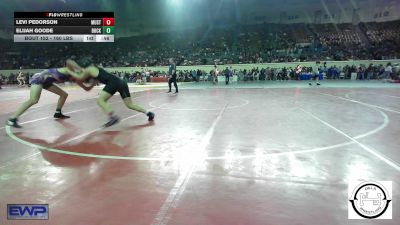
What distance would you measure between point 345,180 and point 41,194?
3705 mm

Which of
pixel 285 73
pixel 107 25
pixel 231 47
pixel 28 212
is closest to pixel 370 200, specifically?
Answer: pixel 28 212

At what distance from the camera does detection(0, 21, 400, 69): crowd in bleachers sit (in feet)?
108

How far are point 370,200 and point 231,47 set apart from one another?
35663 mm

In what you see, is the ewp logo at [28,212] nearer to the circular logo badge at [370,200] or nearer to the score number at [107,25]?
the circular logo badge at [370,200]

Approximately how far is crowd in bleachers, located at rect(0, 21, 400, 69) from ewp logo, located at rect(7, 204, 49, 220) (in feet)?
101

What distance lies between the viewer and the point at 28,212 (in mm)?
3174

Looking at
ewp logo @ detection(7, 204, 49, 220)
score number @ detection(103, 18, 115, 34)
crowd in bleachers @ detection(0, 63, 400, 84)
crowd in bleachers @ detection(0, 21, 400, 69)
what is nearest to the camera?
ewp logo @ detection(7, 204, 49, 220)

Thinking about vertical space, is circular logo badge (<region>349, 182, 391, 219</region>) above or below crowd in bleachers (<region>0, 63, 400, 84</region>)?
below

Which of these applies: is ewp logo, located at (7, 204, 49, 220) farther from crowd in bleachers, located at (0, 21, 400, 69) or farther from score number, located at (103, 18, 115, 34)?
crowd in bleachers, located at (0, 21, 400, 69)
